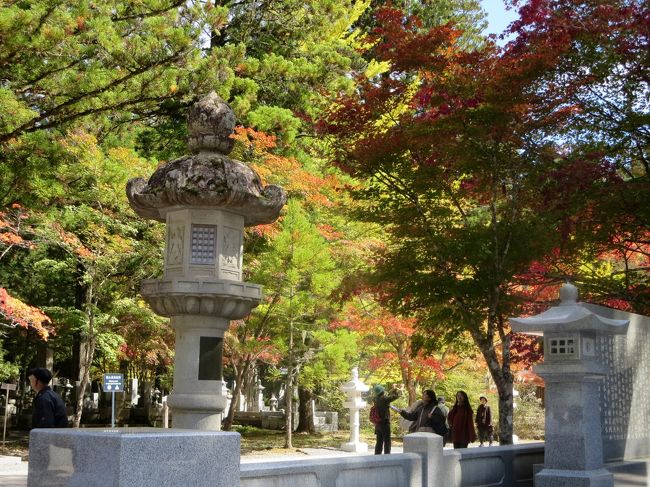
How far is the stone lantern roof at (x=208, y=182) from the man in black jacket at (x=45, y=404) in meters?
2.94

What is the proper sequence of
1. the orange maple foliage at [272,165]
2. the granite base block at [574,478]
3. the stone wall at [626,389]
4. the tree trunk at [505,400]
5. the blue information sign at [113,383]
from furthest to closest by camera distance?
the orange maple foliage at [272,165]
the blue information sign at [113,383]
the tree trunk at [505,400]
the stone wall at [626,389]
the granite base block at [574,478]

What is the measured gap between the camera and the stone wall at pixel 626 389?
1054 cm

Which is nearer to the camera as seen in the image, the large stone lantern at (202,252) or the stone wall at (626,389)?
the large stone lantern at (202,252)

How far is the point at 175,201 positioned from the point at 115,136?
1271 cm

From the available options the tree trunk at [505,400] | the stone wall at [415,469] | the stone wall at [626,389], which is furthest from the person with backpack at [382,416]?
the stone wall at [626,389]

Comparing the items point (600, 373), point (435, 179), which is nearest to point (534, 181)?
point (435, 179)

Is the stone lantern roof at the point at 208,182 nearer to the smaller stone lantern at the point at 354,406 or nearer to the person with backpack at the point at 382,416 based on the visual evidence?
the person with backpack at the point at 382,416

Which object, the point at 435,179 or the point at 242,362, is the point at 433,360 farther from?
the point at 435,179

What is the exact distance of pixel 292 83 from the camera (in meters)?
23.0

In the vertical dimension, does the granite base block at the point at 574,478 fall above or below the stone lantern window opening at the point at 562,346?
below

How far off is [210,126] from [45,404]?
424 cm

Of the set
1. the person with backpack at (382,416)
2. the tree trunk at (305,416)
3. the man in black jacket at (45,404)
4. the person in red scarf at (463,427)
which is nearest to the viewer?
the man in black jacket at (45,404)

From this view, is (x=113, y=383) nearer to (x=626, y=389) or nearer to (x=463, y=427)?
(x=463, y=427)

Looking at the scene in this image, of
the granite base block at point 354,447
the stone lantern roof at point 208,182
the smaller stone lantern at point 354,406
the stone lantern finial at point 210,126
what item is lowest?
the granite base block at point 354,447
